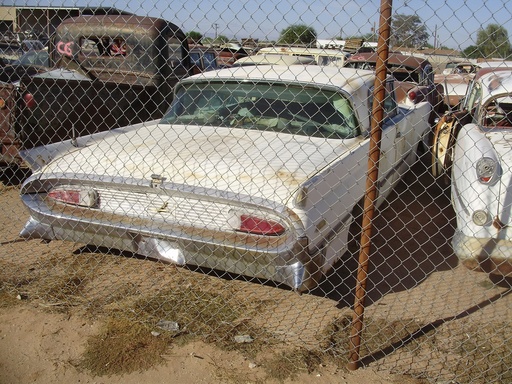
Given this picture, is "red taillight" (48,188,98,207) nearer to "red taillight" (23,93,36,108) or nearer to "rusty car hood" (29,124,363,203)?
"rusty car hood" (29,124,363,203)

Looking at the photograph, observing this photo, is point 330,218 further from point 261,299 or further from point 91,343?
point 91,343

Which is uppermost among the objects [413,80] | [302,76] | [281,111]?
[302,76]

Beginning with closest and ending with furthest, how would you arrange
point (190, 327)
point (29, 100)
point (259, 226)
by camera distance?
1. point (259, 226)
2. point (190, 327)
3. point (29, 100)

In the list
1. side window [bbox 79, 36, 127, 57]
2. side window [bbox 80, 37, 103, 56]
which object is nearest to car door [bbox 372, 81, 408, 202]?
side window [bbox 79, 36, 127, 57]

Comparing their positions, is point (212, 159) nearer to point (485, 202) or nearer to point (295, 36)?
point (295, 36)

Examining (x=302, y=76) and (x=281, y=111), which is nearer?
(x=281, y=111)

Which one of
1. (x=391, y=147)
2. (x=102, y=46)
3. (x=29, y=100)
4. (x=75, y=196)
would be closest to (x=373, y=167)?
(x=75, y=196)

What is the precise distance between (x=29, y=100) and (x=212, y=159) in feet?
9.67

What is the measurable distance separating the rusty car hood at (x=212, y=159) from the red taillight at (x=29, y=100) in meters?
Answer: 1.85

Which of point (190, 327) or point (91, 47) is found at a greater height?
point (91, 47)

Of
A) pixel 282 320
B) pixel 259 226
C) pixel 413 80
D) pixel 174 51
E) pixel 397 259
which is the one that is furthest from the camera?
pixel 413 80

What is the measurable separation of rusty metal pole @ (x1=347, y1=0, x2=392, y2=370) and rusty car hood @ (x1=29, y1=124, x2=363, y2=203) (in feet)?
1.71

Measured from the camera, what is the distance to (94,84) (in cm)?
593

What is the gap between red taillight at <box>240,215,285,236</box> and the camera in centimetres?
310
